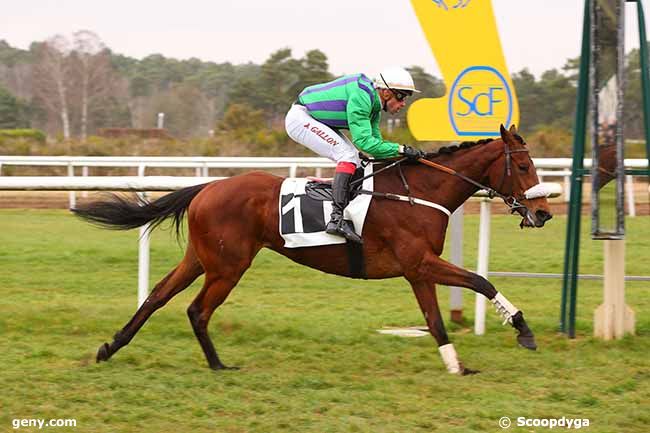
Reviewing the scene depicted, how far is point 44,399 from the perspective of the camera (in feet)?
16.0

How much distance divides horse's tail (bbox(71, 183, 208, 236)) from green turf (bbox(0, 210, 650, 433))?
802 millimetres

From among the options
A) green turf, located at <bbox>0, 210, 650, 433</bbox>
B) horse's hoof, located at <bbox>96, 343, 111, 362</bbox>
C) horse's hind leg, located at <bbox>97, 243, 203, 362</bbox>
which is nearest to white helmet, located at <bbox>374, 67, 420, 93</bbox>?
horse's hind leg, located at <bbox>97, 243, 203, 362</bbox>

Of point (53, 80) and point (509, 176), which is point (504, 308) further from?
point (53, 80)

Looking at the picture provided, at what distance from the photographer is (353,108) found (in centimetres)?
573

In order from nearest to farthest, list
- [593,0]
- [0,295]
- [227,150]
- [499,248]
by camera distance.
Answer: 1. [593,0]
2. [0,295]
3. [499,248]
4. [227,150]

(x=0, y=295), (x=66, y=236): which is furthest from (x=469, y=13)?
(x=66, y=236)

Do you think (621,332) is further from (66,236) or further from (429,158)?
(66,236)

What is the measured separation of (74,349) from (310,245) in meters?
1.67

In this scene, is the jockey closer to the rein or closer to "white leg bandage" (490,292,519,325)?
the rein

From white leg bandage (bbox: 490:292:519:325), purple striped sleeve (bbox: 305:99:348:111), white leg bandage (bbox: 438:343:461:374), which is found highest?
purple striped sleeve (bbox: 305:99:348:111)

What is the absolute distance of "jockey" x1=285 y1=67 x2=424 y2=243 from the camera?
573 cm

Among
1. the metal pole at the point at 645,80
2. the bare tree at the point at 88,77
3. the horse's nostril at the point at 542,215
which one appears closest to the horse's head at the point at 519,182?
the horse's nostril at the point at 542,215

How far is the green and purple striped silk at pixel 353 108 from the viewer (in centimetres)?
572

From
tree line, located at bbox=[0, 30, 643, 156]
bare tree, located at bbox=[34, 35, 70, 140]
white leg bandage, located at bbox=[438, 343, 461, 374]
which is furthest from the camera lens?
bare tree, located at bbox=[34, 35, 70, 140]
